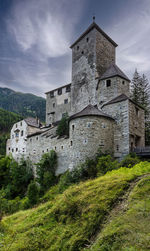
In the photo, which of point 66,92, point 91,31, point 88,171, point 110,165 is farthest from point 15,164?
point 91,31

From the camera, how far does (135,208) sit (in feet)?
18.9

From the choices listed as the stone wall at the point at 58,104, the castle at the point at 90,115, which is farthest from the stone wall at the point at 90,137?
the stone wall at the point at 58,104

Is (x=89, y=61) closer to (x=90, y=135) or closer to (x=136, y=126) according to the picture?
(x=136, y=126)

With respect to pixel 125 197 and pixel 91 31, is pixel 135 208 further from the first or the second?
pixel 91 31

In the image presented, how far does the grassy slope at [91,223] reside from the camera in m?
5.01

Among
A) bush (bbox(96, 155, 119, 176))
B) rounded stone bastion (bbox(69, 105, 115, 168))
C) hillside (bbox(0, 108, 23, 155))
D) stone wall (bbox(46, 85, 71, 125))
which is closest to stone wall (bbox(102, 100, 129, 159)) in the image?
rounded stone bastion (bbox(69, 105, 115, 168))

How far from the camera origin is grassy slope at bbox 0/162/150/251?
5.01 meters

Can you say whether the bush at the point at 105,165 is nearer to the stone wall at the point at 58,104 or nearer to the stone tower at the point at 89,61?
the stone tower at the point at 89,61

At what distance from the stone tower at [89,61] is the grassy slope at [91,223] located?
2082 cm

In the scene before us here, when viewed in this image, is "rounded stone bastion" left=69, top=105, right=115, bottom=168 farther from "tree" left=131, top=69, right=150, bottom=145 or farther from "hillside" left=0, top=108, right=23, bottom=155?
"hillside" left=0, top=108, right=23, bottom=155

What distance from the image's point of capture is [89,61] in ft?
98.5

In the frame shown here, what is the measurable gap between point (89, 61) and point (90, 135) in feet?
49.5

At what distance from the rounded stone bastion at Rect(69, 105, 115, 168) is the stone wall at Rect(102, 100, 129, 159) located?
52cm

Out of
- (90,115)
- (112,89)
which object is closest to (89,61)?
(112,89)
